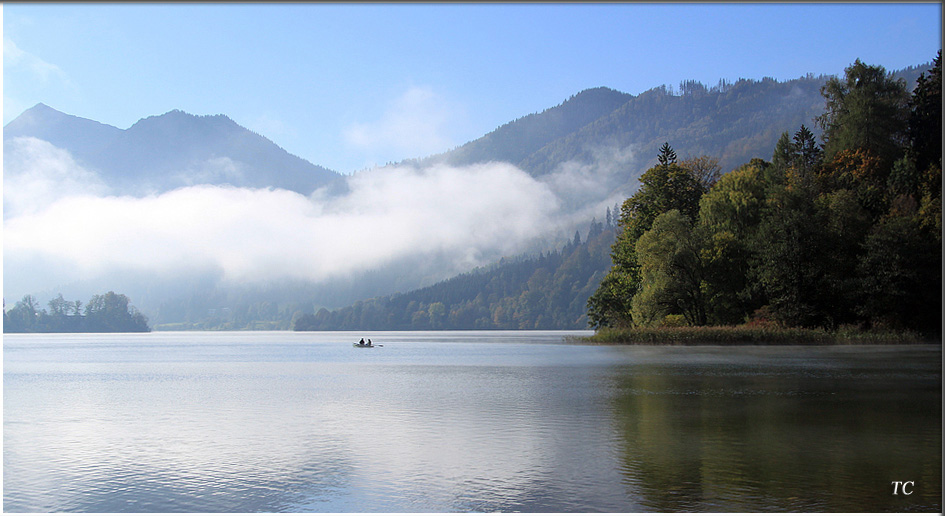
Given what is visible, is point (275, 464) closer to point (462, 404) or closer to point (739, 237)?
point (462, 404)

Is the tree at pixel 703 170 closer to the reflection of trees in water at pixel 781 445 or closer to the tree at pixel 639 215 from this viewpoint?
the tree at pixel 639 215

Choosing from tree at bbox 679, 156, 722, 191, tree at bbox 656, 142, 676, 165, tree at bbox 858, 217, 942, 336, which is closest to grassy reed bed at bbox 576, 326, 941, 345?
tree at bbox 858, 217, 942, 336

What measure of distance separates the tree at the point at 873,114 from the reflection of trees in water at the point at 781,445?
181ft

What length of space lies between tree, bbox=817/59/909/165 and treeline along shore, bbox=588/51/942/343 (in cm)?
13

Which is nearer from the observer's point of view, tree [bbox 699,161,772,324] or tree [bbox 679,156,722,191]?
tree [bbox 699,161,772,324]

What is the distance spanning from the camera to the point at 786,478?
14.2 metres

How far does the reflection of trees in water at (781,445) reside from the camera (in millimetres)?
12820

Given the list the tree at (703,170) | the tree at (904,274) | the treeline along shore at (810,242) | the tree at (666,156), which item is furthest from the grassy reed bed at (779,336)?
the tree at (666,156)

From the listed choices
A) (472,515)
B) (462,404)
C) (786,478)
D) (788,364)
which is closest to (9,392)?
(462,404)

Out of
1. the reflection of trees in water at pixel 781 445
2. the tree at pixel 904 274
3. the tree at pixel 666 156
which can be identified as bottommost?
the reflection of trees in water at pixel 781 445

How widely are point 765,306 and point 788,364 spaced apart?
95.7ft

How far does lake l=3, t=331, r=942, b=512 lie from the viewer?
43.2ft

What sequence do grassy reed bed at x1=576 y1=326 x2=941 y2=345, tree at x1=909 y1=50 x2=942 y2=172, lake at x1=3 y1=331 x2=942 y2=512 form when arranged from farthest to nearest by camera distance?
tree at x1=909 y1=50 x2=942 y2=172, grassy reed bed at x1=576 y1=326 x2=941 y2=345, lake at x1=3 y1=331 x2=942 y2=512

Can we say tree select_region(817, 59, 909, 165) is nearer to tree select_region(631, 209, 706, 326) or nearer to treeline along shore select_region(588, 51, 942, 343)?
treeline along shore select_region(588, 51, 942, 343)
